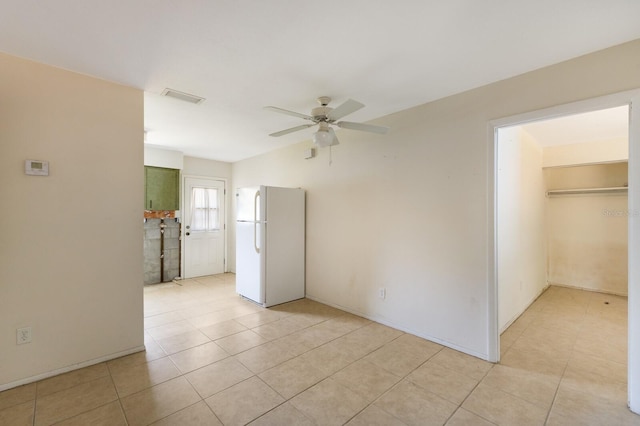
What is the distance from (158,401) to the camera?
1.95 m

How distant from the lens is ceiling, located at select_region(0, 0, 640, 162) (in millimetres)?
1608

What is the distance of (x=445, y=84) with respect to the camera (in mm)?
2545

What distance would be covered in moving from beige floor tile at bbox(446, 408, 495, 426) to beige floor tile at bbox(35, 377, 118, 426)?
2.38 meters

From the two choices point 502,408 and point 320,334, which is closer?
point 502,408

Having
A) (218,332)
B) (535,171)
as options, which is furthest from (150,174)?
(535,171)

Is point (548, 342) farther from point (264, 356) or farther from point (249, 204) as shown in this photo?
→ point (249, 204)

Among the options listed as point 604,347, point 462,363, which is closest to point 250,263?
point 462,363

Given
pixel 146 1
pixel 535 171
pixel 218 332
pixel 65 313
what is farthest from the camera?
pixel 535 171

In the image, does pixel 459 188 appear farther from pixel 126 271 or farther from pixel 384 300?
pixel 126 271

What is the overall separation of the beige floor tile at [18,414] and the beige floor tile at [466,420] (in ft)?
8.93

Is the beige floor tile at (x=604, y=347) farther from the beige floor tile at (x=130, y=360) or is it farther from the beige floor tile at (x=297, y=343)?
the beige floor tile at (x=130, y=360)

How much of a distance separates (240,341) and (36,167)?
7.78 ft

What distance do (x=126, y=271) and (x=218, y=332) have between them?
119 centimetres

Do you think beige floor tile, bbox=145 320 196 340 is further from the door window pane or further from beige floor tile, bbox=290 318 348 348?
the door window pane
